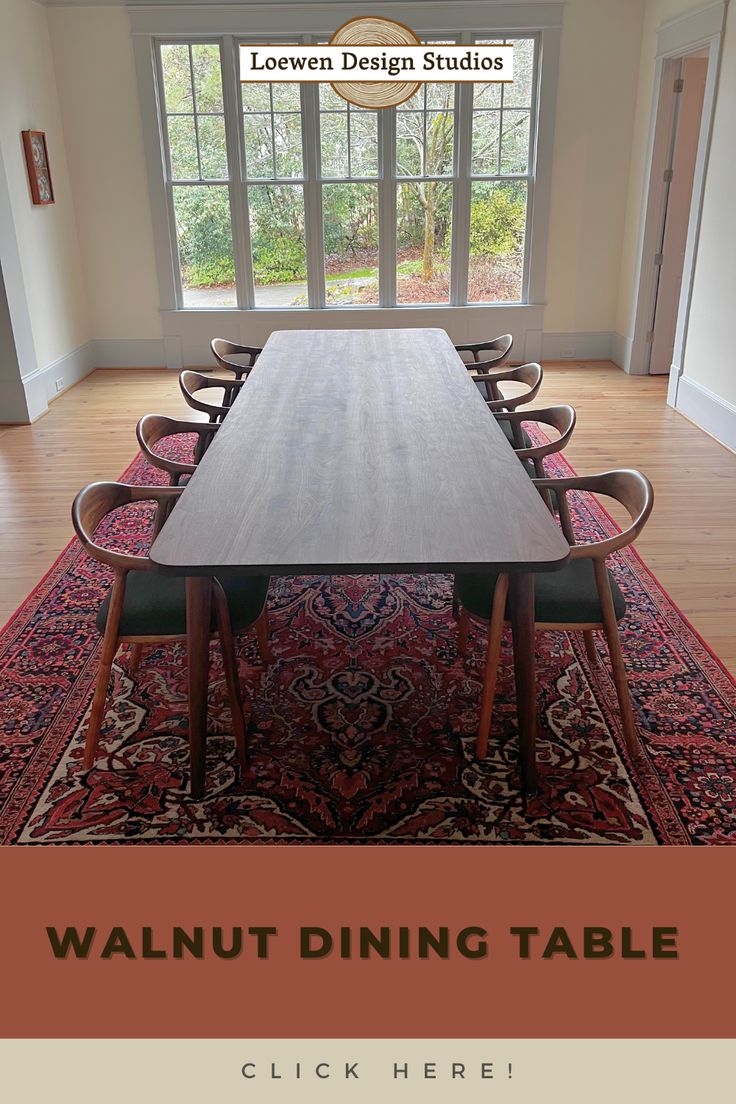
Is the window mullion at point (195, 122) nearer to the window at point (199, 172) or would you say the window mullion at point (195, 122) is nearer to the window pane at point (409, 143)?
the window at point (199, 172)

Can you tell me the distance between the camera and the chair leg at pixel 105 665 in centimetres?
244

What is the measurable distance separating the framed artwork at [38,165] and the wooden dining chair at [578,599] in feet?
18.3

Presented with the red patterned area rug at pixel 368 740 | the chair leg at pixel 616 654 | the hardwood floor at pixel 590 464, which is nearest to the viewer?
the red patterned area rug at pixel 368 740

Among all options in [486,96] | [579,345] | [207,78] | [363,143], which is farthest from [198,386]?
[579,345]

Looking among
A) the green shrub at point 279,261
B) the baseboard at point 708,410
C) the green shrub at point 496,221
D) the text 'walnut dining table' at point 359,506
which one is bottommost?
the baseboard at point 708,410

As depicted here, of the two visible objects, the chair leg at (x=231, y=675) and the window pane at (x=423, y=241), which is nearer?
the chair leg at (x=231, y=675)

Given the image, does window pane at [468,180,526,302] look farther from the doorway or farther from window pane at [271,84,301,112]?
window pane at [271,84,301,112]

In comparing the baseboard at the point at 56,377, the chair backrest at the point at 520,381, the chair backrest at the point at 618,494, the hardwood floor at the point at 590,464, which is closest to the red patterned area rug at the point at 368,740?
the hardwood floor at the point at 590,464

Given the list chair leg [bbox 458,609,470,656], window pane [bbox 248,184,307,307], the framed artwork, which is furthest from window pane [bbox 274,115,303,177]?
chair leg [bbox 458,609,470,656]

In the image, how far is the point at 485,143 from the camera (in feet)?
23.9

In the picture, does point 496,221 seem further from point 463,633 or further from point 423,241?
point 463,633

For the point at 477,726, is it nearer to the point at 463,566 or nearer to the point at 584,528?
the point at 463,566

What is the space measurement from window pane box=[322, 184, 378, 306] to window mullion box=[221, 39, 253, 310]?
711 mm

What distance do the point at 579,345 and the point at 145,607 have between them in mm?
6432
